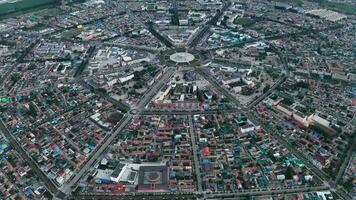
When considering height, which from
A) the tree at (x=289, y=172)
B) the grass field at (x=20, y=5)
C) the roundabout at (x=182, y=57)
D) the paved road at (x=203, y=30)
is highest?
the grass field at (x=20, y=5)

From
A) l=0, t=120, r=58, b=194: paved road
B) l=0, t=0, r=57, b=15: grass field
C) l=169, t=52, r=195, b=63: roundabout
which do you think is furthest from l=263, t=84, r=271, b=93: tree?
l=0, t=0, r=57, b=15: grass field

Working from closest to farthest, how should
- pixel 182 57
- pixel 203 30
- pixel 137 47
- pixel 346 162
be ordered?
pixel 346 162, pixel 182 57, pixel 137 47, pixel 203 30

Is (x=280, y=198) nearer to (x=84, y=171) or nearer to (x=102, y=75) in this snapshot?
(x=84, y=171)

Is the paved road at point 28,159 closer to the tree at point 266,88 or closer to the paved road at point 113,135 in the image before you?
the paved road at point 113,135

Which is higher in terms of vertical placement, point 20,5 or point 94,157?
point 20,5

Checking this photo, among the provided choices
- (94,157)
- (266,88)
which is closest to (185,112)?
(266,88)

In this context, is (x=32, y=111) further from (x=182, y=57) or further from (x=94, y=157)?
(x=182, y=57)

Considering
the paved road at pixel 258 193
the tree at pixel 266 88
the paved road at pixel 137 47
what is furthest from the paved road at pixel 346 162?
the paved road at pixel 137 47

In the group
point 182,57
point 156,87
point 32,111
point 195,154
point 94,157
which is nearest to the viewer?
point 94,157
